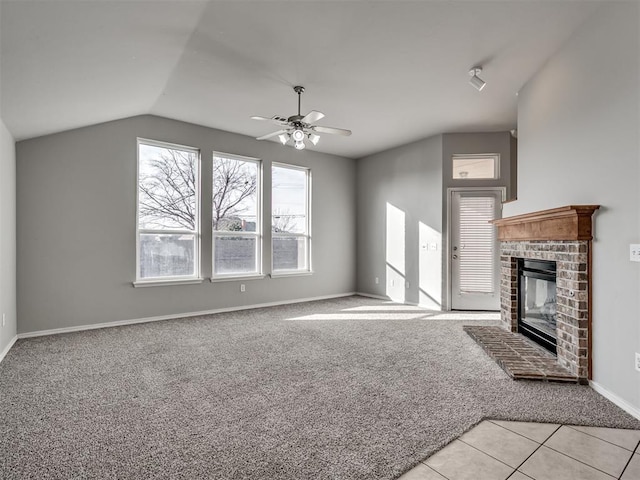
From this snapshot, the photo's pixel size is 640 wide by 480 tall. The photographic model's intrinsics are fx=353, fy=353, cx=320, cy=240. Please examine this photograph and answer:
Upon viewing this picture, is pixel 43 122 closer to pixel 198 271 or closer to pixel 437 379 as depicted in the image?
pixel 198 271

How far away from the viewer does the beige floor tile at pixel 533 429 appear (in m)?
2.07

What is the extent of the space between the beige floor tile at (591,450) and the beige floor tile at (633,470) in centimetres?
2

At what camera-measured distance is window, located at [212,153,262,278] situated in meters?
5.66

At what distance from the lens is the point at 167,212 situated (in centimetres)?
519

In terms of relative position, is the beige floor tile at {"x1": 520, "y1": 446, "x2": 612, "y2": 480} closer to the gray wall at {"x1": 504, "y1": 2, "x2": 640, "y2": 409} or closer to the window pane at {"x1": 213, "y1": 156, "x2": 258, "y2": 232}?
the gray wall at {"x1": 504, "y1": 2, "x2": 640, "y2": 409}

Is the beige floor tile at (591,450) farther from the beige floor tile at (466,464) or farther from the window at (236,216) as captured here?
the window at (236,216)

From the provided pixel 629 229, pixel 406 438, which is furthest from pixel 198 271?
pixel 629 229

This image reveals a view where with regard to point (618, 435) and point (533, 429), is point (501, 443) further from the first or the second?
point (618, 435)

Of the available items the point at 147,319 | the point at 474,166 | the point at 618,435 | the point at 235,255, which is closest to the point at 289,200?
the point at 235,255

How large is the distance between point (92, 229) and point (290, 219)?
3154mm

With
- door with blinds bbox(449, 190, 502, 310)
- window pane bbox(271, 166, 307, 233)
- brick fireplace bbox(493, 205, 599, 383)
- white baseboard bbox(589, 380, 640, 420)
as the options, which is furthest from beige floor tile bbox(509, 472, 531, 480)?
window pane bbox(271, 166, 307, 233)

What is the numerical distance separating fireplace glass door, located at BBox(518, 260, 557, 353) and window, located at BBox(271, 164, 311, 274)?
378 centimetres

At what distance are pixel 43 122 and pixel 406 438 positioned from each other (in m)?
4.57

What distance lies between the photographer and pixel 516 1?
260 cm
